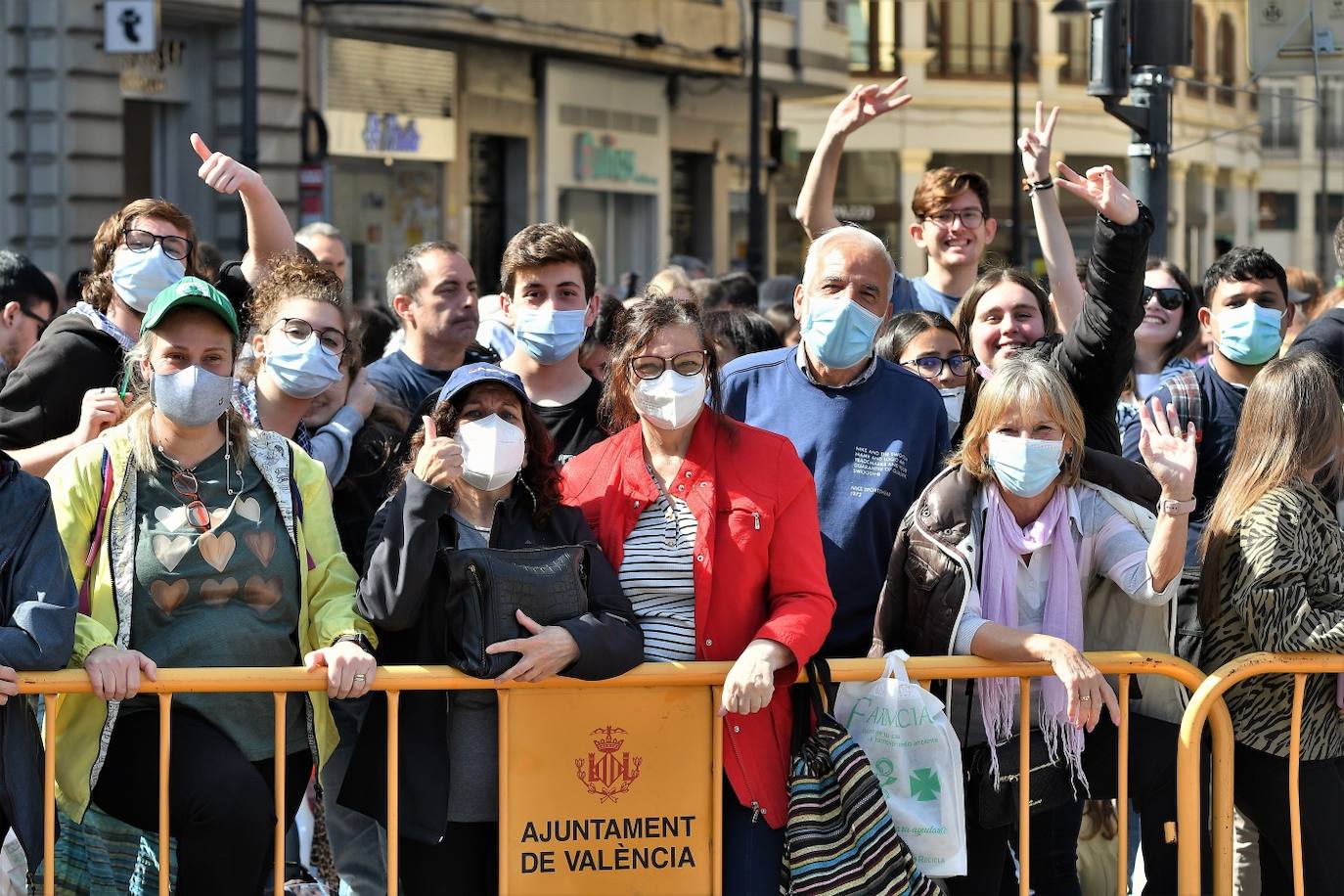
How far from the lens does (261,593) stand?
4.60 m

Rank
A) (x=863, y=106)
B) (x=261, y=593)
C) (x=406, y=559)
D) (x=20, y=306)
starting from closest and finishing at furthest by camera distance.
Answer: (x=406, y=559), (x=261, y=593), (x=863, y=106), (x=20, y=306)

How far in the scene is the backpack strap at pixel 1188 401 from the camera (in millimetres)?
6129

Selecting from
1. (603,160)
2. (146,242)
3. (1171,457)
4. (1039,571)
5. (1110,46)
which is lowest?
(1039,571)

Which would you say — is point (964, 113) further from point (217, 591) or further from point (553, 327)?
point (217, 591)

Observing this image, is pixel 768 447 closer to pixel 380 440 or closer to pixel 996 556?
pixel 996 556

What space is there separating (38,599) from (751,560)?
1716 millimetres

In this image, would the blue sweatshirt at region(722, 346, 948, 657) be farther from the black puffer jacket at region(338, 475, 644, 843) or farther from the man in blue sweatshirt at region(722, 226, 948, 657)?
the black puffer jacket at region(338, 475, 644, 843)

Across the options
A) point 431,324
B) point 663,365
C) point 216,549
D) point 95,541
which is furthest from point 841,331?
point 95,541

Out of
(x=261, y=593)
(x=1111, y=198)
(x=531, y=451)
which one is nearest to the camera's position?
(x=261, y=593)

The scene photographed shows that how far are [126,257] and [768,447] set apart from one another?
7.42 feet

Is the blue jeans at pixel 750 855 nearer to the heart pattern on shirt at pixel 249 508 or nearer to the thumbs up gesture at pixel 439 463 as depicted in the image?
the thumbs up gesture at pixel 439 463

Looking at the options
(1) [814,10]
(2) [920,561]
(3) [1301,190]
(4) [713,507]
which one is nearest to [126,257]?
(4) [713,507]

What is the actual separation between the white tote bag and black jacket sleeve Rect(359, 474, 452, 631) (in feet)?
3.89

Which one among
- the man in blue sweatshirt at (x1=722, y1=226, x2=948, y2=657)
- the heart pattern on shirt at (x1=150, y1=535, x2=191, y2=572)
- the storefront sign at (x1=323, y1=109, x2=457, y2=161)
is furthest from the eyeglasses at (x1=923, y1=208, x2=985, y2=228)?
the storefront sign at (x1=323, y1=109, x2=457, y2=161)
